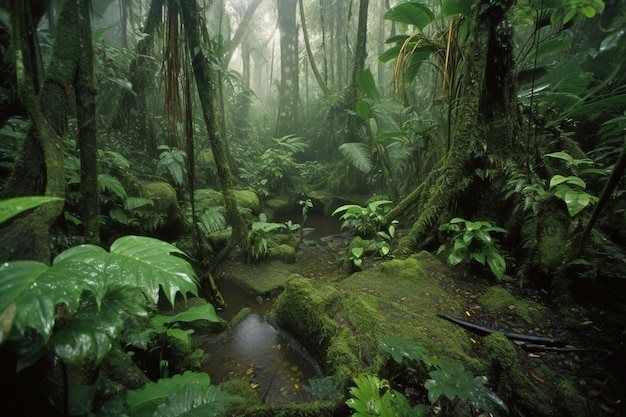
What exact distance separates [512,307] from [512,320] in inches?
7.2

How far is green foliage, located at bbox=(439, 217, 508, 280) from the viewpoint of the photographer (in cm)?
303

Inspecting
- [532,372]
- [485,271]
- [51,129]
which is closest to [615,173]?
[532,372]

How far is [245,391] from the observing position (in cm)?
220

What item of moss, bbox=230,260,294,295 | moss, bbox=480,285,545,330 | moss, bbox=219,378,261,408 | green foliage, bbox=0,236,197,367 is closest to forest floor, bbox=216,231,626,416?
moss, bbox=480,285,545,330

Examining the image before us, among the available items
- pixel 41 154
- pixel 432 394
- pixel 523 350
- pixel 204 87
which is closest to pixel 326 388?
pixel 432 394

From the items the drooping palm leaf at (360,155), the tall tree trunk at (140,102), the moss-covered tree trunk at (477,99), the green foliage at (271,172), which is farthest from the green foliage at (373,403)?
the green foliage at (271,172)

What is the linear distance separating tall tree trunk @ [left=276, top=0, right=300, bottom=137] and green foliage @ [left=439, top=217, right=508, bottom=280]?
27.8 ft

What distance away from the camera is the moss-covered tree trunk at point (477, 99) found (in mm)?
3545

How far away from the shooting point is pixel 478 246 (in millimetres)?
3314

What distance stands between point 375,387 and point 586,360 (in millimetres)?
1763

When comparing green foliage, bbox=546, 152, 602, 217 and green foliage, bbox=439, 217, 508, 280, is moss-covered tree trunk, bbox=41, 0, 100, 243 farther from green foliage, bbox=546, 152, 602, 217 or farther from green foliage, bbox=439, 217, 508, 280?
green foliage, bbox=546, 152, 602, 217

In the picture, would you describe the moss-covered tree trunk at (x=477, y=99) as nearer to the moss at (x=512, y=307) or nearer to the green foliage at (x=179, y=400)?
the moss at (x=512, y=307)

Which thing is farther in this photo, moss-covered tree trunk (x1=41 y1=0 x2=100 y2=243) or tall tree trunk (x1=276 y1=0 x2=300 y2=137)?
tall tree trunk (x1=276 y1=0 x2=300 y2=137)

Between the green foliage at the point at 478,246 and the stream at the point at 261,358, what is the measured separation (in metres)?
2.10
